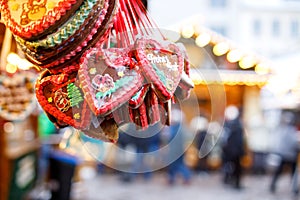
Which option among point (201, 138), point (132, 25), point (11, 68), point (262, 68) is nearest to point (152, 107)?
point (132, 25)

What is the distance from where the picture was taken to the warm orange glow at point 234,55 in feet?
39.5

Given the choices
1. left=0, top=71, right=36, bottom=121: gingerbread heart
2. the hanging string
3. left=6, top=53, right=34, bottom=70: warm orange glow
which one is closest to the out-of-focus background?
left=0, top=71, right=36, bottom=121: gingerbread heart

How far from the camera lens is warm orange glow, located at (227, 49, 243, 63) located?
12055mm

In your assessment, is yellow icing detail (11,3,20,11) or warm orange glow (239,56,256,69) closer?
yellow icing detail (11,3,20,11)

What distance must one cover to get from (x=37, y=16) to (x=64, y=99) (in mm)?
202

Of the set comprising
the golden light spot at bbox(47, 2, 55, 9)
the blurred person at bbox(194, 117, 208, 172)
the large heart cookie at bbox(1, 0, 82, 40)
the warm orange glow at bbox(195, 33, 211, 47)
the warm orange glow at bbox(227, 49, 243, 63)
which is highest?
the golden light spot at bbox(47, 2, 55, 9)

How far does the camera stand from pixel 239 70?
12.9 m

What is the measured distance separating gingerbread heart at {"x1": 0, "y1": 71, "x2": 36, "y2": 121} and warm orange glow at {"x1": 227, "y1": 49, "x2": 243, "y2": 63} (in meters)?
A: 9.29

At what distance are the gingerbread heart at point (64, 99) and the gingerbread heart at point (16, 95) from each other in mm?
1447

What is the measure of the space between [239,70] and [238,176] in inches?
126

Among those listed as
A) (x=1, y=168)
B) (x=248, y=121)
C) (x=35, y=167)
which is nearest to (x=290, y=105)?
(x=248, y=121)

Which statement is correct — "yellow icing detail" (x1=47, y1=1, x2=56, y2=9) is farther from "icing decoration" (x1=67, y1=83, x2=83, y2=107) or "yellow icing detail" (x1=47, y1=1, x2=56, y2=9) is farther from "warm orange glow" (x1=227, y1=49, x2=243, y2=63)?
"warm orange glow" (x1=227, y1=49, x2=243, y2=63)

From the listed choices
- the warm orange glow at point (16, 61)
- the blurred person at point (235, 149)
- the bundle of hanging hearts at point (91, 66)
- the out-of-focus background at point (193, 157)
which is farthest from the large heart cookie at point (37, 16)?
the blurred person at point (235, 149)

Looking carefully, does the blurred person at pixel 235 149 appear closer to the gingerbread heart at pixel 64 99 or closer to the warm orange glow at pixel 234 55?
the warm orange glow at pixel 234 55
